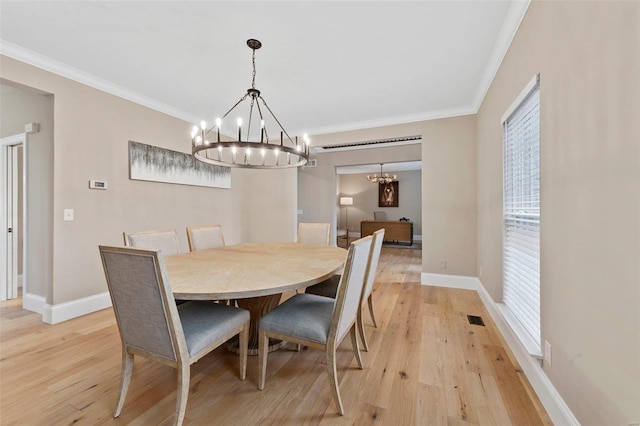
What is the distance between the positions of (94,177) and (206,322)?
243cm

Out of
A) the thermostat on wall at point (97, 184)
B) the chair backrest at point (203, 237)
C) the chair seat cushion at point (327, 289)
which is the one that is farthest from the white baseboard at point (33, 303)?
the chair seat cushion at point (327, 289)

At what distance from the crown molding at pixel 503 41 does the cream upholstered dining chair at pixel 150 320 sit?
8.57ft

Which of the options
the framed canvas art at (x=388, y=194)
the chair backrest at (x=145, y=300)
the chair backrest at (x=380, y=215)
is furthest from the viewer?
the chair backrest at (x=380, y=215)

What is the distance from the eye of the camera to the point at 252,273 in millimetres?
1639

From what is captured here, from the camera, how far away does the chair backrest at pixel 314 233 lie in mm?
3234

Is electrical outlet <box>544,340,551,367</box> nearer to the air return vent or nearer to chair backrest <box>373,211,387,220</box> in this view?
the air return vent

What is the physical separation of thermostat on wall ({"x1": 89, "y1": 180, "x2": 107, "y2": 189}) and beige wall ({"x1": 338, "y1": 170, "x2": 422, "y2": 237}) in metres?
8.06

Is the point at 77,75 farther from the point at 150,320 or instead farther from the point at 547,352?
the point at 547,352

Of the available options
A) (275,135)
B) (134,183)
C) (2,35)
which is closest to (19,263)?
(134,183)

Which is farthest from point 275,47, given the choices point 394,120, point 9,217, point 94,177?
point 9,217

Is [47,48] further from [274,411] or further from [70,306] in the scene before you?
[274,411]

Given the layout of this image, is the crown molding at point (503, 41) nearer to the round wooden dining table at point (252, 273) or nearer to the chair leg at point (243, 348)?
the round wooden dining table at point (252, 273)

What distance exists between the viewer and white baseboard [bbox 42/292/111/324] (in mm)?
2521

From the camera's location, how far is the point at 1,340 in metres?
2.20
